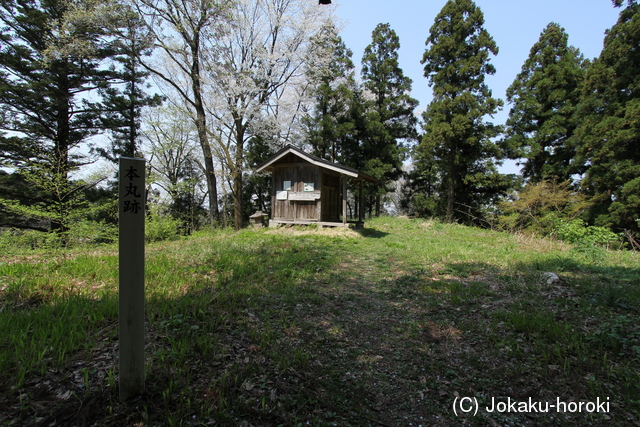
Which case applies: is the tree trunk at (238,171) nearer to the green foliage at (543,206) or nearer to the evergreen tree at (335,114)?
the evergreen tree at (335,114)

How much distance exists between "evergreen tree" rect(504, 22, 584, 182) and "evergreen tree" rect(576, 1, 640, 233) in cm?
357

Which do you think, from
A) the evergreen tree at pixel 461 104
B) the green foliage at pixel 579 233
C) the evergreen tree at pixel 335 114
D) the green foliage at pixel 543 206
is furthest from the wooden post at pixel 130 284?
the evergreen tree at pixel 461 104

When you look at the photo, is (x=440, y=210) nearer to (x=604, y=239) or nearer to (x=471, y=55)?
(x=471, y=55)

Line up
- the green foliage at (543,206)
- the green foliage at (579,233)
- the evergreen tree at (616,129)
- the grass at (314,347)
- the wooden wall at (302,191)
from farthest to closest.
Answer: the green foliage at (543,206) < the evergreen tree at (616,129) < the wooden wall at (302,191) < the green foliage at (579,233) < the grass at (314,347)

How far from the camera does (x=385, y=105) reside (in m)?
23.5

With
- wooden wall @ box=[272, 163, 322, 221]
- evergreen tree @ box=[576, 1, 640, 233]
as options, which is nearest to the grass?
wooden wall @ box=[272, 163, 322, 221]

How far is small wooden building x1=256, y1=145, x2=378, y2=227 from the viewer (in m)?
12.9

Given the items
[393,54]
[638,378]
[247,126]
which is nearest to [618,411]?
[638,378]

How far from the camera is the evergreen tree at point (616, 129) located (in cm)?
1385

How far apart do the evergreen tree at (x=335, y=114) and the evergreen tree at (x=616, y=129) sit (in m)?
14.3

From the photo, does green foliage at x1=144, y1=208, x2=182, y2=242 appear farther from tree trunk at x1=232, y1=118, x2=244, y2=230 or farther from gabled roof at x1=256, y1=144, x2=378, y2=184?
gabled roof at x1=256, y1=144, x2=378, y2=184

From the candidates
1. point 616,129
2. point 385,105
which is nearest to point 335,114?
point 385,105

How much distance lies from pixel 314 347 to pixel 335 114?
21.6m

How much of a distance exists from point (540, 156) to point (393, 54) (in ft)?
45.9
